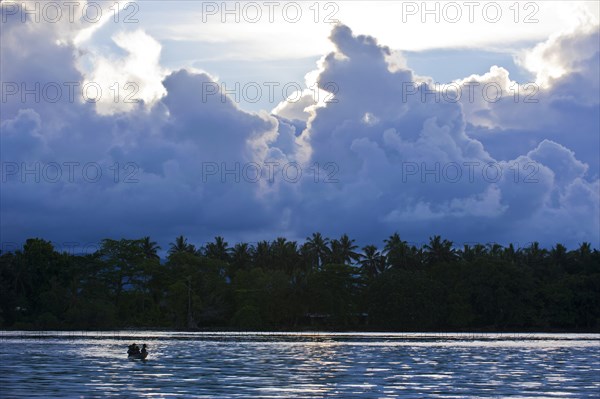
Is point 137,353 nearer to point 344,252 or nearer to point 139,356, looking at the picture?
point 139,356

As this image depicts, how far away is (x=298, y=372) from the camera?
65.4 metres

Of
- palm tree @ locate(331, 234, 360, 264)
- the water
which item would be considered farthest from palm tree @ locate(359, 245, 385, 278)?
the water

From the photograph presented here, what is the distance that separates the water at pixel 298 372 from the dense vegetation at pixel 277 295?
5681 cm

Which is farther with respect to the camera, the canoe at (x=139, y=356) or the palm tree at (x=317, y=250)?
the palm tree at (x=317, y=250)

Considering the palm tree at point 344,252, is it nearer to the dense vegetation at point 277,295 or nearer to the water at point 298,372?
the dense vegetation at point 277,295

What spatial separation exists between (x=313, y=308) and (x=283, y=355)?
254 ft

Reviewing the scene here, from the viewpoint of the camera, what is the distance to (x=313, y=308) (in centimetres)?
16212

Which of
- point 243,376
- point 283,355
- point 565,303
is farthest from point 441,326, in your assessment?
point 243,376

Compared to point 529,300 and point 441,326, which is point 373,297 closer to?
point 441,326

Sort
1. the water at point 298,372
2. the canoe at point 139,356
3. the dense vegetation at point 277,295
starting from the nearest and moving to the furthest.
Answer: the water at point 298,372, the canoe at point 139,356, the dense vegetation at point 277,295

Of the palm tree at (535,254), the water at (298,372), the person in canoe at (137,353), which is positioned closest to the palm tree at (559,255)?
the palm tree at (535,254)

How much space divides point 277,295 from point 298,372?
9566 centimetres

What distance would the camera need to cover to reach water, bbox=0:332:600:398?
51.5 m

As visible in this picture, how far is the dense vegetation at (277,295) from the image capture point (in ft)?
509
